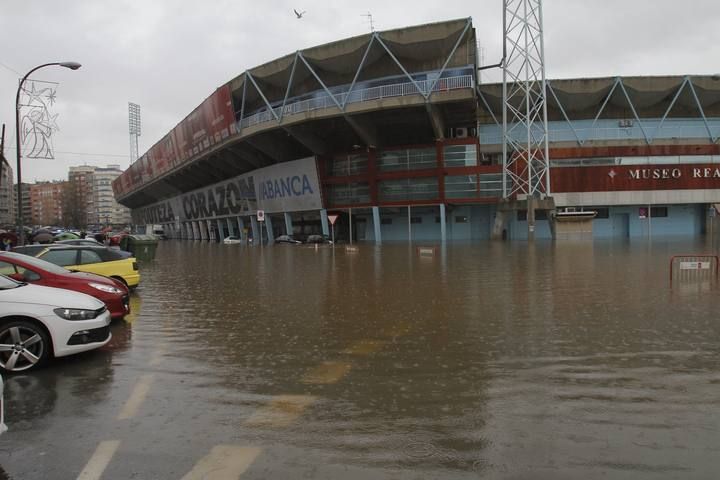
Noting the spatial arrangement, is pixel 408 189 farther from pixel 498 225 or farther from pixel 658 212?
pixel 658 212

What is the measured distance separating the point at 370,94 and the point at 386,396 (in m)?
38.4

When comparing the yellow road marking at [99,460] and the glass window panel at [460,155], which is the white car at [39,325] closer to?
the yellow road marking at [99,460]

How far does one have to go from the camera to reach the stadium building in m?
41.3

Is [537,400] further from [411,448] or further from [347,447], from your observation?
[347,447]

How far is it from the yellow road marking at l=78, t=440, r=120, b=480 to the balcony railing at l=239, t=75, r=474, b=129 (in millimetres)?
36286

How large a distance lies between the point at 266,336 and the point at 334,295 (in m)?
4.42

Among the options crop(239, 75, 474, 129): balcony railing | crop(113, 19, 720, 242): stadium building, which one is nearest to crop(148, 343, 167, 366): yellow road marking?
crop(239, 75, 474, 129): balcony railing

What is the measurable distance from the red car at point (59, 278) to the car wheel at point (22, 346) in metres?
1.79

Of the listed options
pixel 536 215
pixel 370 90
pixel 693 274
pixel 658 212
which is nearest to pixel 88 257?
pixel 693 274

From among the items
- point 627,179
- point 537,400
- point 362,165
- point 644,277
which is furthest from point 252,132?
point 537,400

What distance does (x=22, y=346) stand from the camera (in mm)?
5746

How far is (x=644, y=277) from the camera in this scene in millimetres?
14219

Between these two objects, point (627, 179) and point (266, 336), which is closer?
point (266, 336)

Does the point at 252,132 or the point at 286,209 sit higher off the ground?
the point at 252,132
